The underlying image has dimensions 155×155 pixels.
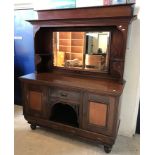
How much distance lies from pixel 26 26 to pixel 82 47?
3.76 feet

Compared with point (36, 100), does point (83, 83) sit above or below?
above

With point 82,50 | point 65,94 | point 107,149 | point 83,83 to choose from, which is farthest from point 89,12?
point 107,149

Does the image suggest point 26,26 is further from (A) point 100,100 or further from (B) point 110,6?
(A) point 100,100

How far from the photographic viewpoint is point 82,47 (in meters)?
2.28

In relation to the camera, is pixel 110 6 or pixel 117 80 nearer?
pixel 110 6

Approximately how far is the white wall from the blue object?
1.59 meters

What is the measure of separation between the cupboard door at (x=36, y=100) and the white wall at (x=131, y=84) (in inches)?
43.6

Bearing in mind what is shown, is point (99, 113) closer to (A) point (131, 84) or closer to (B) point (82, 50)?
(A) point (131, 84)

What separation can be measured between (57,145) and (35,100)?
2.22 feet

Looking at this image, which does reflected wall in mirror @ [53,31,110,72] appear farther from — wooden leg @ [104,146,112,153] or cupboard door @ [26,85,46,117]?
wooden leg @ [104,146,112,153]

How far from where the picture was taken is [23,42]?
2875 mm

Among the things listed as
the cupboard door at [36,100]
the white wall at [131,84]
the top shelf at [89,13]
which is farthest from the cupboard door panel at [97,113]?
the top shelf at [89,13]

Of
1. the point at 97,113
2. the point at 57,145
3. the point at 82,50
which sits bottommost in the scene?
the point at 57,145
